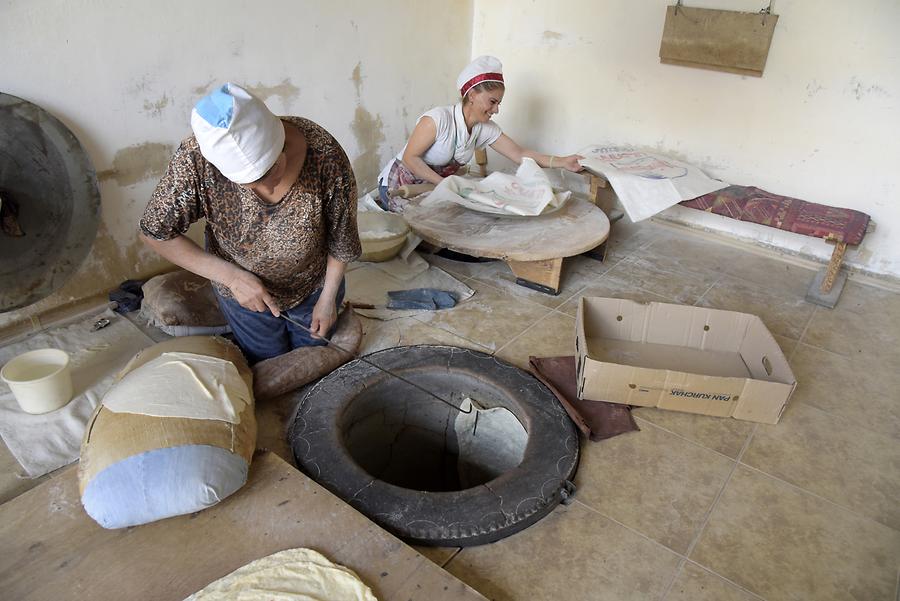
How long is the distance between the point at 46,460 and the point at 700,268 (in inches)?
119

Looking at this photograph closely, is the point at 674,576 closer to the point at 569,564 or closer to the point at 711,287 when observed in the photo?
the point at 569,564

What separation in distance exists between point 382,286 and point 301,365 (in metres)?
0.81

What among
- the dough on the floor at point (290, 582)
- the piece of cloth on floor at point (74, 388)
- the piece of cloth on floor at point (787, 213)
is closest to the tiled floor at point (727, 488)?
the dough on the floor at point (290, 582)

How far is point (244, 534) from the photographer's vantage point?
4.67 feet

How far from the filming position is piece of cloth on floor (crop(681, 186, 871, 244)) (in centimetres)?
276

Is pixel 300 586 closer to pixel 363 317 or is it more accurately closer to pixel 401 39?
pixel 363 317

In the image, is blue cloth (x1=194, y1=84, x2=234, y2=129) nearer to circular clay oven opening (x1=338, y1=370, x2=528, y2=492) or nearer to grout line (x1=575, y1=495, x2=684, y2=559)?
circular clay oven opening (x1=338, y1=370, x2=528, y2=492)

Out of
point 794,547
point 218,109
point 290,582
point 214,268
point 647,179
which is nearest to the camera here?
point 290,582

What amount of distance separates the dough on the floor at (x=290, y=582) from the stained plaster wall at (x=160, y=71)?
170 cm

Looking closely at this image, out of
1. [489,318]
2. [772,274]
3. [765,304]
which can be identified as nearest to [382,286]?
[489,318]

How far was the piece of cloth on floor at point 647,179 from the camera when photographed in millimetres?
2927

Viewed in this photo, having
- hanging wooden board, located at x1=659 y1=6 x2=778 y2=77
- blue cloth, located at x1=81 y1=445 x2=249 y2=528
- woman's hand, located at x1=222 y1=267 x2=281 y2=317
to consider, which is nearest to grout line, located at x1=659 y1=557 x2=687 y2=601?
blue cloth, located at x1=81 y1=445 x2=249 y2=528

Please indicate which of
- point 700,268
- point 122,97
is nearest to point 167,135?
point 122,97

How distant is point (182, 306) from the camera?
227 cm
